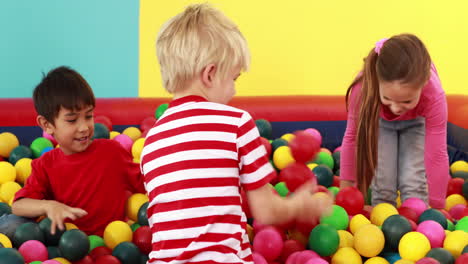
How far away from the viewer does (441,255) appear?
1.27 metres

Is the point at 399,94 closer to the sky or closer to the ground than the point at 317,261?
closer to the sky

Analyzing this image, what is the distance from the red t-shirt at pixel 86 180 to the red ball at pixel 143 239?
120 millimetres

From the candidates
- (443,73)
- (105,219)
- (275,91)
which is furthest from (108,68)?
(443,73)

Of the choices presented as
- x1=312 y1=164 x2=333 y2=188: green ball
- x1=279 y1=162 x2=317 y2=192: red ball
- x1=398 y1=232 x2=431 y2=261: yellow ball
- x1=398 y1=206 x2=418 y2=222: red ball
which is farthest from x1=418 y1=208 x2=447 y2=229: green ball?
x1=279 y1=162 x2=317 y2=192: red ball

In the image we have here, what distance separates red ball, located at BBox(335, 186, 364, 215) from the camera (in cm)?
153

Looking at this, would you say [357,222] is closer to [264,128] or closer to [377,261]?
[377,261]

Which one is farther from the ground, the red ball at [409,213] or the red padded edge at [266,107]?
the red padded edge at [266,107]

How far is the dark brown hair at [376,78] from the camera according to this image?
1.42 meters

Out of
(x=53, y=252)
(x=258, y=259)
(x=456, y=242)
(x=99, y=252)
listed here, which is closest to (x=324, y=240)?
(x=258, y=259)

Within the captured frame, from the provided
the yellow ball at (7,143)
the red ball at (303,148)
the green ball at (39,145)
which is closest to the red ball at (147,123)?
the green ball at (39,145)

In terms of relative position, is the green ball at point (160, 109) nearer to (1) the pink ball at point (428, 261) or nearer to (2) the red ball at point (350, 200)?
(2) the red ball at point (350, 200)

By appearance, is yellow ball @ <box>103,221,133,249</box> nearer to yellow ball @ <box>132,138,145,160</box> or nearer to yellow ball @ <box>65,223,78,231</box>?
yellow ball @ <box>65,223,78,231</box>

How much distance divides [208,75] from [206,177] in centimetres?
17

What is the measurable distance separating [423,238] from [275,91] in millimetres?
1631
